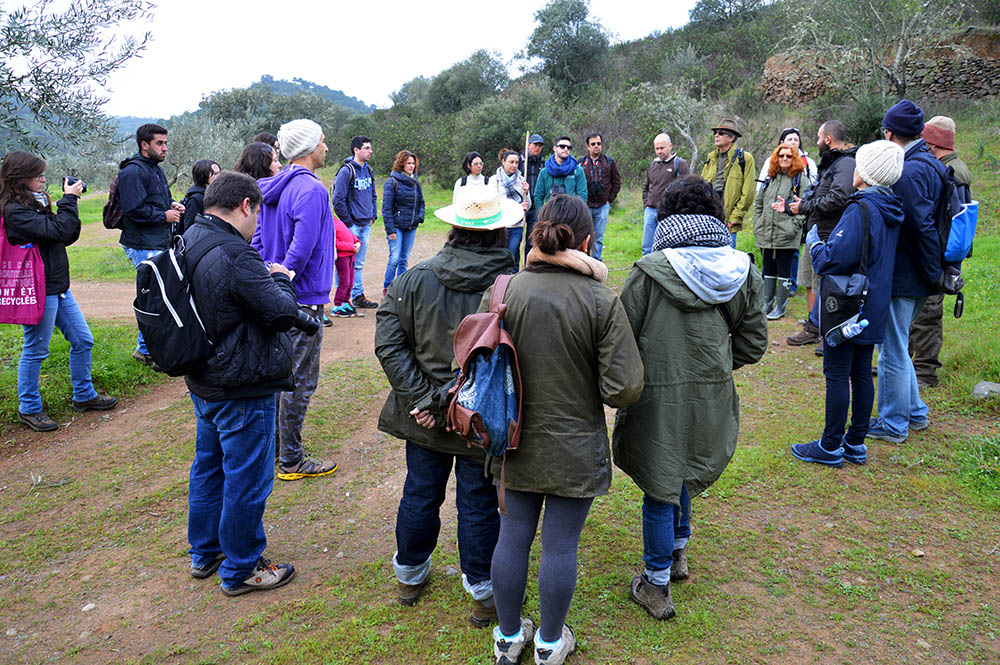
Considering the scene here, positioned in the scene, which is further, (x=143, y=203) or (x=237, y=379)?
(x=143, y=203)

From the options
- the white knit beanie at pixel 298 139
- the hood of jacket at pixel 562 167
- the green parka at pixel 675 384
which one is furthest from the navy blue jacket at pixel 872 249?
the hood of jacket at pixel 562 167

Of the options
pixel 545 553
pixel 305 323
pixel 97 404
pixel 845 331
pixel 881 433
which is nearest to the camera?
pixel 545 553

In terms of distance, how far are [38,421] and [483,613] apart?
169 inches

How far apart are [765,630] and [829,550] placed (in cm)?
85

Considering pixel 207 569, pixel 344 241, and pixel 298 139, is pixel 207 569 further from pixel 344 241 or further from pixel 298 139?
pixel 344 241

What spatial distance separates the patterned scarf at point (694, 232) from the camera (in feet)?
9.70

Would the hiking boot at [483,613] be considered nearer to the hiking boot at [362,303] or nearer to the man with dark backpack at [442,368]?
the man with dark backpack at [442,368]

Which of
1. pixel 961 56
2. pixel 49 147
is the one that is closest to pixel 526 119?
pixel 961 56

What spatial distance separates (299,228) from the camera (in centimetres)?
430

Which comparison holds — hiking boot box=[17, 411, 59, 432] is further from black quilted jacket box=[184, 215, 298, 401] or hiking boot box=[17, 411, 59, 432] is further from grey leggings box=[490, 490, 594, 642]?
grey leggings box=[490, 490, 594, 642]

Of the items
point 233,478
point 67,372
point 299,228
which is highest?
point 299,228

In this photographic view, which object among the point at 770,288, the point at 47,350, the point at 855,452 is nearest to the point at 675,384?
the point at 855,452

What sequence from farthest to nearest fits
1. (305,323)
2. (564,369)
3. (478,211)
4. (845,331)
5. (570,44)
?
(570,44) < (845,331) < (305,323) < (478,211) < (564,369)

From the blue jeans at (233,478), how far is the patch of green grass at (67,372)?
120 inches
